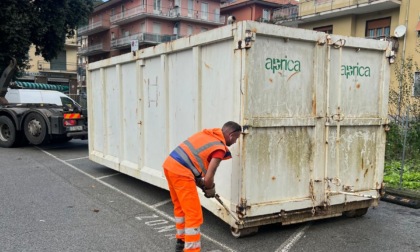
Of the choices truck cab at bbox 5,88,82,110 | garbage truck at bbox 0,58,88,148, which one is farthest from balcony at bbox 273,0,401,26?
garbage truck at bbox 0,58,88,148

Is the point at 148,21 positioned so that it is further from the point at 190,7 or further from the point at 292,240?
the point at 292,240

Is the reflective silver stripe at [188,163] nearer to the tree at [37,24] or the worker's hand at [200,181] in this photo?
the worker's hand at [200,181]

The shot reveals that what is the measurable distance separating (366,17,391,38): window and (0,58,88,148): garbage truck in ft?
64.8

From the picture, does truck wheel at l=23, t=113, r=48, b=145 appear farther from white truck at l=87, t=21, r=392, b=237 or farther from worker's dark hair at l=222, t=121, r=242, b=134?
worker's dark hair at l=222, t=121, r=242, b=134

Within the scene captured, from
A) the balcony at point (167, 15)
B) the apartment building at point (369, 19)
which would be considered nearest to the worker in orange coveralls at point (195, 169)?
the apartment building at point (369, 19)

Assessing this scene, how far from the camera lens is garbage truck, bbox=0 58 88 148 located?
1054cm

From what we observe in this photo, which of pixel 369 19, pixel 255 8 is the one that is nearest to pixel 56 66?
pixel 255 8

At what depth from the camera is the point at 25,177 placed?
7410 mm

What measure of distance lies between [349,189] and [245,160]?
5.28ft

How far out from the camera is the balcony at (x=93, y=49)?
5440cm

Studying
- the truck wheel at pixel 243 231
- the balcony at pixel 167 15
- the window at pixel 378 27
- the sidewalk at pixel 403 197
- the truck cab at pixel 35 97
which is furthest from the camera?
the balcony at pixel 167 15

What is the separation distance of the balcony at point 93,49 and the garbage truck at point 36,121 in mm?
43092

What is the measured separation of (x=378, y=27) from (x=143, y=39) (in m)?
→ 29.4

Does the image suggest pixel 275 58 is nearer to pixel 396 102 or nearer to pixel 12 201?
pixel 12 201
